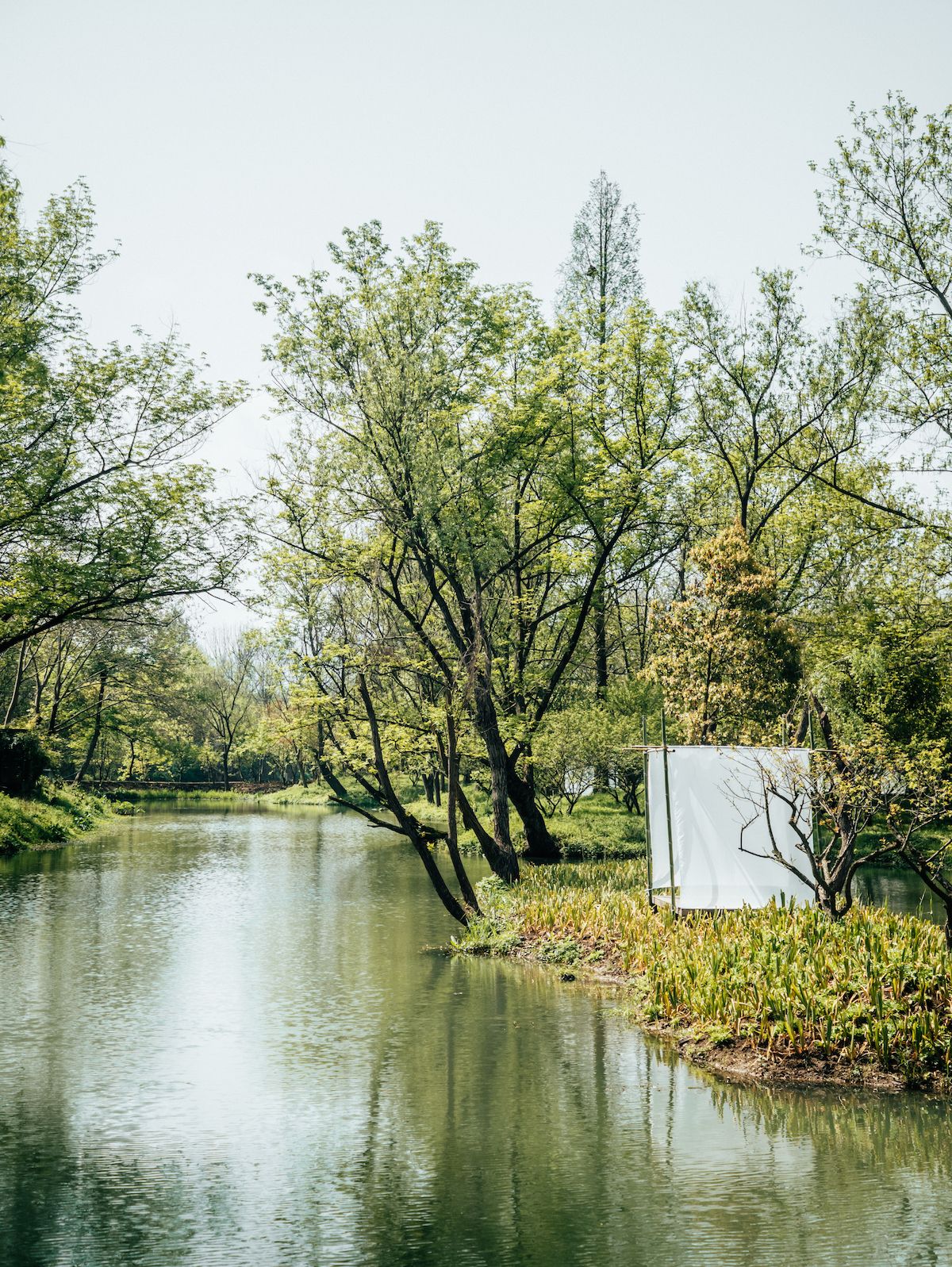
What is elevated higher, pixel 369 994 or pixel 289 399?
pixel 289 399

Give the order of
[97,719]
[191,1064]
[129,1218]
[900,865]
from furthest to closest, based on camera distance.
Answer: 1. [97,719]
2. [900,865]
3. [191,1064]
4. [129,1218]

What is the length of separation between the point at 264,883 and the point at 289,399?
445 inches

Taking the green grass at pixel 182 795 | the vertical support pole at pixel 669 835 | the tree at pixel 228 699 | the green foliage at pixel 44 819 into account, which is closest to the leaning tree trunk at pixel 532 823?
the vertical support pole at pixel 669 835

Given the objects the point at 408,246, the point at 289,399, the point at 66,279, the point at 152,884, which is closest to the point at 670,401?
the point at 408,246

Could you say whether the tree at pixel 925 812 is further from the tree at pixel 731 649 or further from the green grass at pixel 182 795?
the green grass at pixel 182 795

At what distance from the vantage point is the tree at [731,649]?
2103 centimetres

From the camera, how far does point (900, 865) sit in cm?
2455

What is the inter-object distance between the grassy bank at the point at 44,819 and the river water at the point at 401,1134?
1447 cm

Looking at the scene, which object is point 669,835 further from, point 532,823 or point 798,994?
point 532,823

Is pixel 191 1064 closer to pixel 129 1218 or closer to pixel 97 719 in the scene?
pixel 129 1218

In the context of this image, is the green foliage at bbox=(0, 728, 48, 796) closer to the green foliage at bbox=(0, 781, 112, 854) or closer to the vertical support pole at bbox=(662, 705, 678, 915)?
the green foliage at bbox=(0, 781, 112, 854)

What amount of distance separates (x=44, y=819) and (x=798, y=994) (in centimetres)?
2717

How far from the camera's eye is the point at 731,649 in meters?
21.1

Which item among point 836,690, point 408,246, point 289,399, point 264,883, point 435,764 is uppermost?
point 408,246
